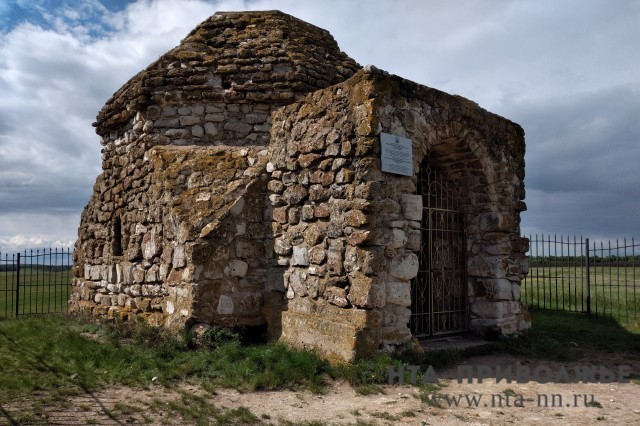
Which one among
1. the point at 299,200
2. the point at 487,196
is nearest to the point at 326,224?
the point at 299,200

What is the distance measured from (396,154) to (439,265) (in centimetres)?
226

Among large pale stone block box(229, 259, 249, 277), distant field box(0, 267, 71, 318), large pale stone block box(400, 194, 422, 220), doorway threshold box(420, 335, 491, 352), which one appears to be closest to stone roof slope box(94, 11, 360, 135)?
large pale stone block box(229, 259, 249, 277)

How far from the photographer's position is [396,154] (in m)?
5.96

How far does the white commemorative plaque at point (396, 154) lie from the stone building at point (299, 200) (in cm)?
2

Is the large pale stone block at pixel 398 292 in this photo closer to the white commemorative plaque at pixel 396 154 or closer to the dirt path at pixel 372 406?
the dirt path at pixel 372 406

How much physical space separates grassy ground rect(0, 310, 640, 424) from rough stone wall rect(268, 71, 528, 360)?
0.34 m

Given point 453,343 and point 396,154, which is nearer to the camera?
point 396,154

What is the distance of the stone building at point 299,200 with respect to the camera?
19.2ft

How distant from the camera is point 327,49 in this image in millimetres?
9812

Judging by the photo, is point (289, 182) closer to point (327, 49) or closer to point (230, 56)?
point (230, 56)

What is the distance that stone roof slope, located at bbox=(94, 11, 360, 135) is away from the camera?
8.57 meters

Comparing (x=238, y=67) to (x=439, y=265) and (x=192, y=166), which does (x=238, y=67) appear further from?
(x=439, y=265)

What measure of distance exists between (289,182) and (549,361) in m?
4.11

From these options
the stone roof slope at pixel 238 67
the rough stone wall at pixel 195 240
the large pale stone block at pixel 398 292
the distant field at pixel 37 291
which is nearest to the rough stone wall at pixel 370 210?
the large pale stone block at pixel 398 292
